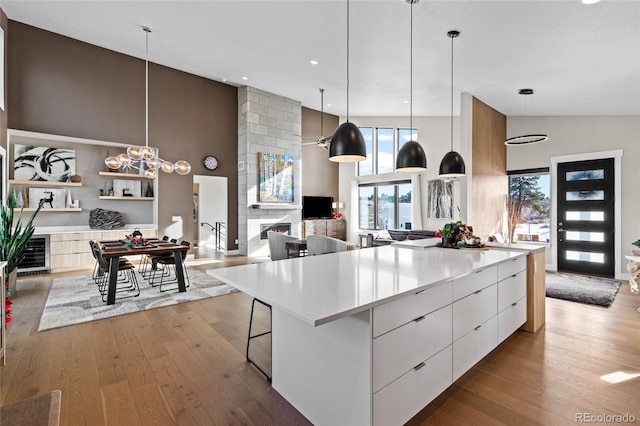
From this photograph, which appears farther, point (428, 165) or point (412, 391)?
point (428, 165)

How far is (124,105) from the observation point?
21.6ft

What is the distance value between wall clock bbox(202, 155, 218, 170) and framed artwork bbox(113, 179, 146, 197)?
1.54m

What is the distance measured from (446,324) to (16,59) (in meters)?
7.82

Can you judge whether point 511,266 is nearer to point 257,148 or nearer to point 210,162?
point 257,148

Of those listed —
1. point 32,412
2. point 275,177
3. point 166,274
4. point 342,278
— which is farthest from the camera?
point 275,177

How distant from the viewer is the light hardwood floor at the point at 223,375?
1.85 meters

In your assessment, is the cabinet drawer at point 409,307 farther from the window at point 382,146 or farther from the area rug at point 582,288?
the window at point 382,146

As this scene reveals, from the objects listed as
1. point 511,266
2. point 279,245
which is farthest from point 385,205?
point 511,266

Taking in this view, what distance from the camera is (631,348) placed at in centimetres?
273

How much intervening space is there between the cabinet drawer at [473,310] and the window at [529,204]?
17.2 feet

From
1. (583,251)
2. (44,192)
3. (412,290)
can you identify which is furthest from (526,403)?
(44,192)

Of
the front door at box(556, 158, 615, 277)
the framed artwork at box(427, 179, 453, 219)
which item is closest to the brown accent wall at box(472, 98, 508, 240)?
the front door at box(556, 158, 615, 277)

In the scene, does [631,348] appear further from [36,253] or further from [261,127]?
[36,253]

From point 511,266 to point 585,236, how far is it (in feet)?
15.1
